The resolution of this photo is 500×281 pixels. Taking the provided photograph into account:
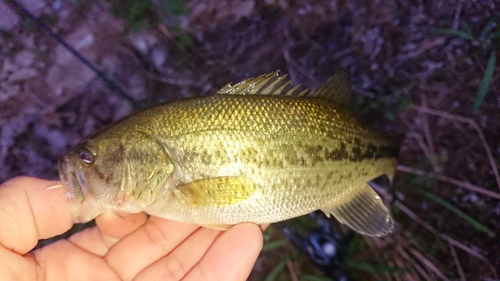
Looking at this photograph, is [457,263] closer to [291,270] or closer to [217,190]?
[291,270]

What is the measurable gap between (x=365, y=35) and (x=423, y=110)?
0.85 metres

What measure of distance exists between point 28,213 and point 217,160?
1.05m

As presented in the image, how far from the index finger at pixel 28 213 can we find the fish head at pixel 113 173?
117mm

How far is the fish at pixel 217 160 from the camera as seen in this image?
6.13ft

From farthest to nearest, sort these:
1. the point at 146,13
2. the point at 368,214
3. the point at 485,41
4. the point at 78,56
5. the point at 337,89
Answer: the point at 146,13 < the point at 78,56 < the point at 485,41 < the point at 368,214 < the point at 337,89

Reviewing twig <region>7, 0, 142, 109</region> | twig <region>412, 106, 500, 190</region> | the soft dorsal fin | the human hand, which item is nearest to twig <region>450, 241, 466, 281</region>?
twig <region>412, 106, 500, 190</region>

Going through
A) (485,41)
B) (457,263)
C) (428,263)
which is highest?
(485,41)

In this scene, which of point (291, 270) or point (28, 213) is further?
point (291, 270)

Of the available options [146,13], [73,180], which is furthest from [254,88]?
[146,13]

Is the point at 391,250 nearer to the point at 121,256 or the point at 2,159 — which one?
the point at 121,256

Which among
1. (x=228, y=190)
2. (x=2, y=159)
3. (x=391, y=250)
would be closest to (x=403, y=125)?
(x=391, y=250)

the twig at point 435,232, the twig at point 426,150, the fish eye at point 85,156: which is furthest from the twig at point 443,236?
the fish eye at point 85,156

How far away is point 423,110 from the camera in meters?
3.07

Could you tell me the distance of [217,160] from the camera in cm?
190
